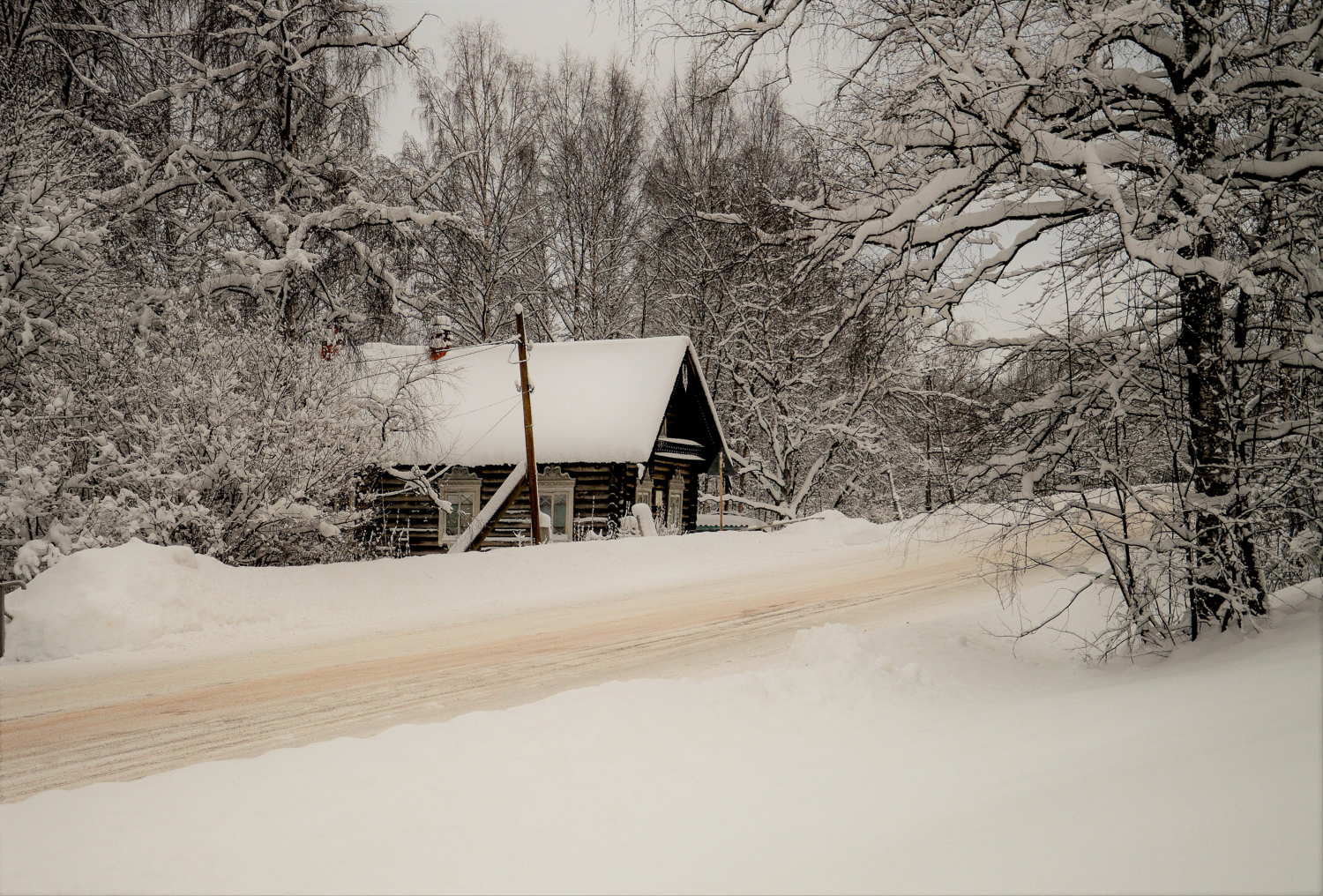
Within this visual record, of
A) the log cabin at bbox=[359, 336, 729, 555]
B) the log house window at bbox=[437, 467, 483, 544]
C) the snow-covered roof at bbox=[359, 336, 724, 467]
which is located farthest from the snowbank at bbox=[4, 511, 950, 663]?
the log house window at bbox=[437, 467, 483, 544]

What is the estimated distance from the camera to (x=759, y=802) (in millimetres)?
3643

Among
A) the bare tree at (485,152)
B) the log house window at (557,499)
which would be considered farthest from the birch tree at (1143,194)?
the bare tree at (485,152)

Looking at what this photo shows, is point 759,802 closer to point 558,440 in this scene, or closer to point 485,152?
point 558,440

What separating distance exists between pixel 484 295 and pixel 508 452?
340 inches

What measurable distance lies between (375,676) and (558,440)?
14310mm

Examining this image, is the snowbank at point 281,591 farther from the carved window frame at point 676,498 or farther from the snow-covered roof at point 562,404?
the carved window frame at point 676,498

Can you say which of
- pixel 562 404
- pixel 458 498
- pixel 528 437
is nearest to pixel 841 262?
pixel 528 437

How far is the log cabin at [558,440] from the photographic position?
20594mm

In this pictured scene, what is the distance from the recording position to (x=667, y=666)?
7.09 metres

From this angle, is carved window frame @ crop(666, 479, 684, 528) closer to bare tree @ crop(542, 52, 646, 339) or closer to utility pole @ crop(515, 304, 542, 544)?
bare tree @ crop(542, 52, 646, 339)

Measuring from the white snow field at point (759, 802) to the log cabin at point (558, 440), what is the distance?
14.7 meters

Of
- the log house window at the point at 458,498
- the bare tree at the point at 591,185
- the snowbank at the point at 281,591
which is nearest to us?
the snowbank at the point at 281,591

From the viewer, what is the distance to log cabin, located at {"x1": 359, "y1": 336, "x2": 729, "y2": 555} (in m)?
20.6

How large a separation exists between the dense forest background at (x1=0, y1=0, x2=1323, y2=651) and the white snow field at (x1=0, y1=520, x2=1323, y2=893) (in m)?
1.76
